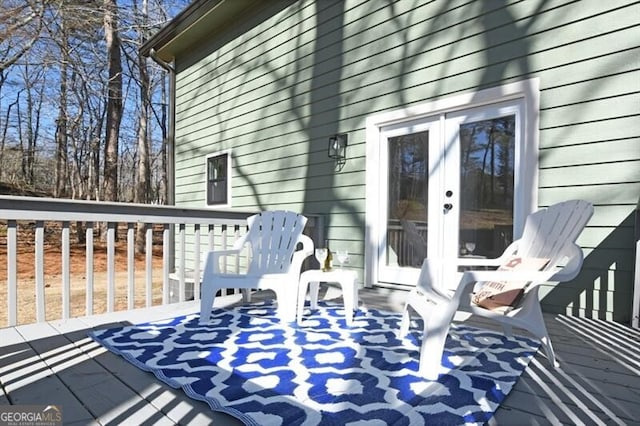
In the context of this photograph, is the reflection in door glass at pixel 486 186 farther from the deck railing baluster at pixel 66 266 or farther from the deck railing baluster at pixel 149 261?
the deck railing baluster at pixel 66 266

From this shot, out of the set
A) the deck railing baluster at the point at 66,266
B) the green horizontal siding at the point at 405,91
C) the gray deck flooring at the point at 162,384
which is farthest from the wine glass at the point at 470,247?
the deck railing baluster at the point at 66,266

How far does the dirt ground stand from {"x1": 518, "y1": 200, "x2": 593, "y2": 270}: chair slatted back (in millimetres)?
5439

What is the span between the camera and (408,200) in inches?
153

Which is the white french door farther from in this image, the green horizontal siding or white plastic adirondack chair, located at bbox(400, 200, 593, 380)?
white plastic adirondack chair, located at bbox(400, 200, 593, 380)

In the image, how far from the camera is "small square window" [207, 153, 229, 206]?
6.20 m

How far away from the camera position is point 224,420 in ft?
4.64

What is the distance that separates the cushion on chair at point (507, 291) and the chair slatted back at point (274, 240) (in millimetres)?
1467

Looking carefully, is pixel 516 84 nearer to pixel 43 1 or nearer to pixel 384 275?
pixel 384 275

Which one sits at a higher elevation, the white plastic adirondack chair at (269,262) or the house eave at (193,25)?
the house eave at (193,25)

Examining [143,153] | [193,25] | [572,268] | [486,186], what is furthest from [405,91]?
[143,153]

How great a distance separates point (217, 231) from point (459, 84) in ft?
14.9

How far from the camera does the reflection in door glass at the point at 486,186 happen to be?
10.7 feet

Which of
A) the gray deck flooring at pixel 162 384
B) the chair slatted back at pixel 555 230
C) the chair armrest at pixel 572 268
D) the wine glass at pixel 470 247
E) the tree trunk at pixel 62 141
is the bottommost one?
the gray deck flooring at pixel 162 384

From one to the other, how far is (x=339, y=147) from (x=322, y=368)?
115 inches
